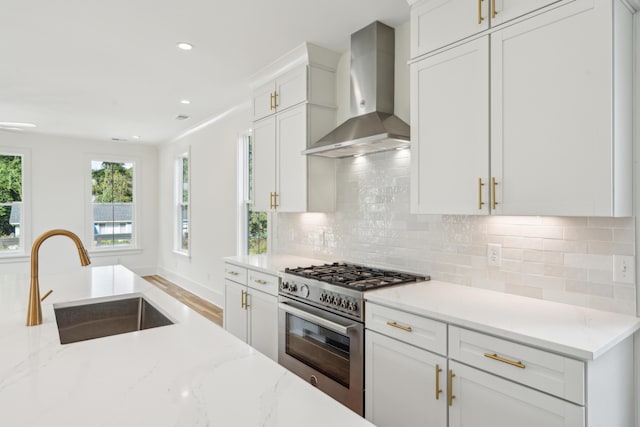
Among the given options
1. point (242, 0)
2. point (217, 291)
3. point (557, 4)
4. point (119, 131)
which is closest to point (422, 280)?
point (557, 4)

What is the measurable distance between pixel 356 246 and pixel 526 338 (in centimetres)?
175

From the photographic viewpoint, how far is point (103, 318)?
2043 millimetres

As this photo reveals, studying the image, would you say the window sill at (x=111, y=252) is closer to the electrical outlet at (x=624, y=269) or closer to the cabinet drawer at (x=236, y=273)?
the cabinet drawer at (x=236, y=273)

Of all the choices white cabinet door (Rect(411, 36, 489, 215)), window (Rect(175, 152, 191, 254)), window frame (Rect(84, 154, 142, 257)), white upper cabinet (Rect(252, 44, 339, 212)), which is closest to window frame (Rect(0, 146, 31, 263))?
window frame (Rect(84, 154, 142, 257))

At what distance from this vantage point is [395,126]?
2521mm

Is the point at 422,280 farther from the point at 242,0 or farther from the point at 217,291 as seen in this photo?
A: the point at 217,291

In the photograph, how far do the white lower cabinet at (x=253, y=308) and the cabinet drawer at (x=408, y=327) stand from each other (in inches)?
39.6

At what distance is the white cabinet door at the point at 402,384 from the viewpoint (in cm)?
180

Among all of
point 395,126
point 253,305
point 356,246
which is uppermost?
point 395,126

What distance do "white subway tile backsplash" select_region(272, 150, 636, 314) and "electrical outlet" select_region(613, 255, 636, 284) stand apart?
0.07ft

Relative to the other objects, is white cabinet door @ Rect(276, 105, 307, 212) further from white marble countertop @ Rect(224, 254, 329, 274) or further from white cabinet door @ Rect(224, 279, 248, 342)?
white cabinet door @ Rect(224, 279, 248, 342)

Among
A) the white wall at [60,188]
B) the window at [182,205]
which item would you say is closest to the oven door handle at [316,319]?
the window at [182,205]

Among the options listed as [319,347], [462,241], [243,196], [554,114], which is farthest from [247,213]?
[554,114]

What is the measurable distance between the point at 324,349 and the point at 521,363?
4.03ft
